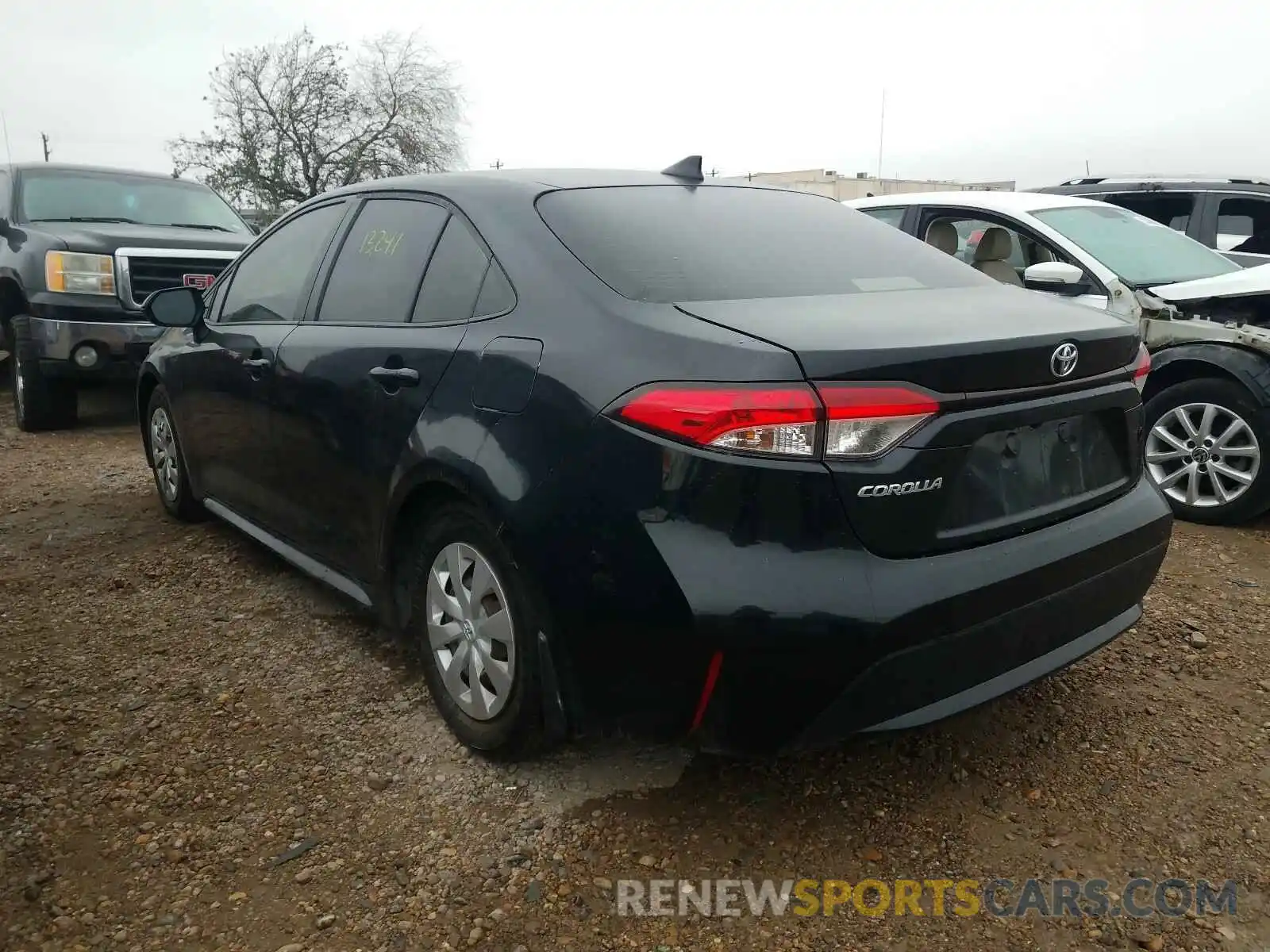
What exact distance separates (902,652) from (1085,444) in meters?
0.82

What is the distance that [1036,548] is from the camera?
2.30 m

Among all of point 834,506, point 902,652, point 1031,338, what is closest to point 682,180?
point 1031,338

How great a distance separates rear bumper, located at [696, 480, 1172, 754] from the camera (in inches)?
80.8

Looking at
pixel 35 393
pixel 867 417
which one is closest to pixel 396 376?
pixel 867 417

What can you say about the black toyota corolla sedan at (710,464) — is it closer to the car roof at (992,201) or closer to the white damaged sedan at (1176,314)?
the white damaged sedan at (1176,314)

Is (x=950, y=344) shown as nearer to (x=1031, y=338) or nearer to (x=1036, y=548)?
(x=1031, y=338)

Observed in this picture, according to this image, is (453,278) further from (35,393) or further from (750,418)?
(35,393)

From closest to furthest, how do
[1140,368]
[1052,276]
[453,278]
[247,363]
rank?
[1140,368], [453,278], [247,363], [1052,276]

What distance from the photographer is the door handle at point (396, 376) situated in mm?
2764

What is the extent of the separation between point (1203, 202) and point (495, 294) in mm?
6997

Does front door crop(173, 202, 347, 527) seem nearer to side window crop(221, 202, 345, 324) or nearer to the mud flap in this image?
side window crop(221, 202, 345, 324)

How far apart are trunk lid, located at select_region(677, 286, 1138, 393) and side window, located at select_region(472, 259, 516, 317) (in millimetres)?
513

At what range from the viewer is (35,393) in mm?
7160

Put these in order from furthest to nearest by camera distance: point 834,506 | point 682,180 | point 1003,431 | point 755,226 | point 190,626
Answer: point 190,626 → point 682,180 → point 755,226 → point 1003,431 → point 834,506
